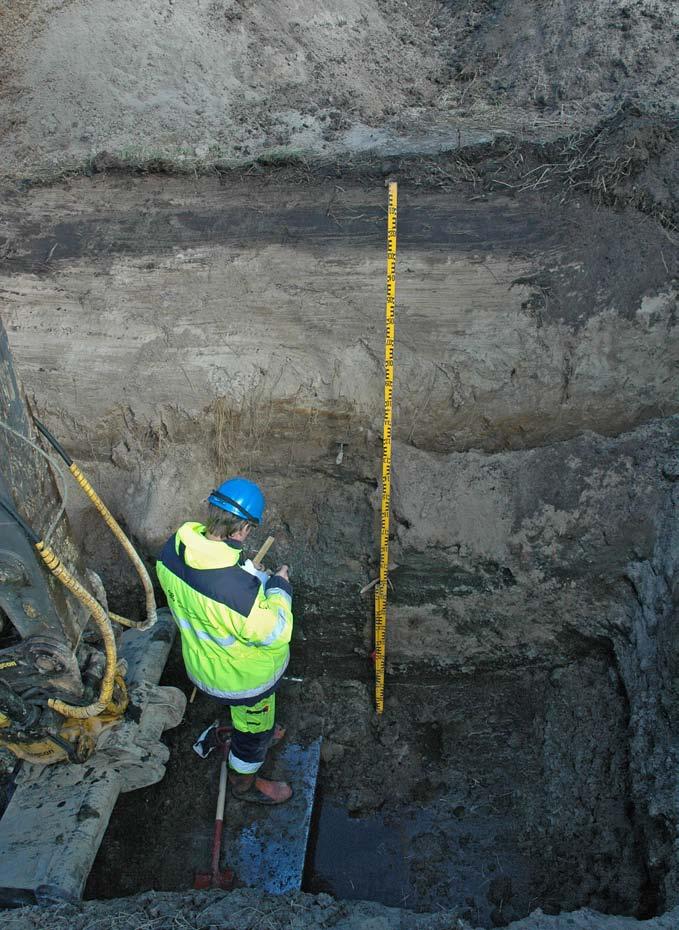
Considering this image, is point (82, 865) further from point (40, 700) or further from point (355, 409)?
point (355, 409)

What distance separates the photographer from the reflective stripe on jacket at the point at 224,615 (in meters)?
3.74

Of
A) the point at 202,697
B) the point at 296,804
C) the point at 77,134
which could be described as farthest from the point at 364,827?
the point at 77,134

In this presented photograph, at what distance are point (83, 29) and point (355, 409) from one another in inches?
232

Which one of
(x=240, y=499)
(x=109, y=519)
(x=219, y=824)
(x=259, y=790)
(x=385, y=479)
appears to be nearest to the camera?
(x=109, y=519)

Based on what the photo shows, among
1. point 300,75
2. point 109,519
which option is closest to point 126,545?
point 109,519

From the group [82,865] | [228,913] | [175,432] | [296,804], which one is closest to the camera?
[228,913]

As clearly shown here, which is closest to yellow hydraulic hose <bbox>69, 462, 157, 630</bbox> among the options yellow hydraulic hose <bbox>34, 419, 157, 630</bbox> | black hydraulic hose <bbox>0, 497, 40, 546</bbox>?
yellow hydraulic hose <bbox>34, 419, 157, 630</bbox>

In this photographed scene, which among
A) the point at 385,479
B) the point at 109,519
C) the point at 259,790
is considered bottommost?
the point at 259,790

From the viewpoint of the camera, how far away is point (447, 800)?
4.76 metres

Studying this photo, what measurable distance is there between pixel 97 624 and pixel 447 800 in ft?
9.00

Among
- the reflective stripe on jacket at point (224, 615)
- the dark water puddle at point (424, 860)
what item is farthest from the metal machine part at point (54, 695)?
the dark water puddle at point (424, 860)

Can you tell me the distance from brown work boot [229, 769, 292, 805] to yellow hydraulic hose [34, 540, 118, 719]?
1.34 meters

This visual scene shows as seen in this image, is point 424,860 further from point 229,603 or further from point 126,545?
point 126,545

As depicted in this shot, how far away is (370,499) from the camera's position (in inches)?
209
